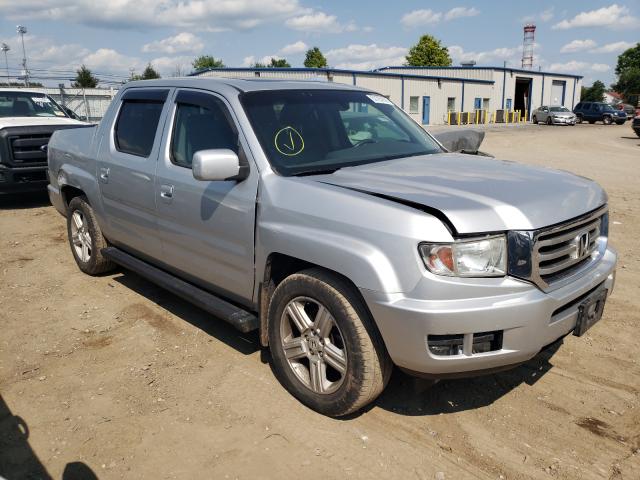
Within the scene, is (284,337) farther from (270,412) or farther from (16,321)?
(16,321)

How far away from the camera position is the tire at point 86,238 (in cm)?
534

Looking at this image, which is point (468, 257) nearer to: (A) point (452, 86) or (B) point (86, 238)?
(B) point (86, 238)

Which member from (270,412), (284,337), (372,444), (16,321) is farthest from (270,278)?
(16,321)

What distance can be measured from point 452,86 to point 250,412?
149 ft

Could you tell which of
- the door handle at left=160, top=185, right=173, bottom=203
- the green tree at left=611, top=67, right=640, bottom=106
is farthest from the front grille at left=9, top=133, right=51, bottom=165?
the green tree at left=611, top=67, right=640, bottom=106

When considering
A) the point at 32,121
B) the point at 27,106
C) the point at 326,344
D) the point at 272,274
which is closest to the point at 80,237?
the point at 272,274

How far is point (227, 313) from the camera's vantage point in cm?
359

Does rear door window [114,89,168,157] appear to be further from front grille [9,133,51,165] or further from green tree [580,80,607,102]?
green tree [580,80,607,102]

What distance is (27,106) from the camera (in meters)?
10.3

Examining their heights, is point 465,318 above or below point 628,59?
below

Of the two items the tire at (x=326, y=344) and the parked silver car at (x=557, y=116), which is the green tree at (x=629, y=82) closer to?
the parked silver car at (x=557, y=116)

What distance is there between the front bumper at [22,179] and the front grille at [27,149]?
0.14m

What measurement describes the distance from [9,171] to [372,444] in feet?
26.9

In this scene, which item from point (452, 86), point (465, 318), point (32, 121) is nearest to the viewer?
point (465, 318)
